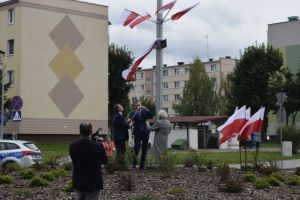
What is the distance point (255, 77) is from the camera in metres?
58.3

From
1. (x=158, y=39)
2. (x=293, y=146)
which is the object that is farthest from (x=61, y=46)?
(x=158, y=39)

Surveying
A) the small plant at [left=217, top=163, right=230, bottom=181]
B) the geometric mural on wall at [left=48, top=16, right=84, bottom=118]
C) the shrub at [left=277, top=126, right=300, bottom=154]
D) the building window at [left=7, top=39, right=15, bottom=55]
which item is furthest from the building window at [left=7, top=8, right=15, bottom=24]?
the small plant at [left=217, top=163, right=230, bottom=181]

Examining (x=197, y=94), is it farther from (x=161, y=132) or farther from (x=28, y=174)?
(x=28, y=174)

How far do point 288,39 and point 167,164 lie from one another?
62685 mm

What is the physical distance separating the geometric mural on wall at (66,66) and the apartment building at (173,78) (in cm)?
6571

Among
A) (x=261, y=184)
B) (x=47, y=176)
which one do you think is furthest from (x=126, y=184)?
(x=261, y=184)

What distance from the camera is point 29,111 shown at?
5175cm

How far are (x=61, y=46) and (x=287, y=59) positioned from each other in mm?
31595

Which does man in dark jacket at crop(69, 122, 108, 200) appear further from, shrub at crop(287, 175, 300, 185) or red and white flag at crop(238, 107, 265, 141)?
red and white flag at crop(238, 107, 265, 141)

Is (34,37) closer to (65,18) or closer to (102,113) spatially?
(65,18)

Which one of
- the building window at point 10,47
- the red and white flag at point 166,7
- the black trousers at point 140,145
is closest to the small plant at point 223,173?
the black trousers at point 140,145

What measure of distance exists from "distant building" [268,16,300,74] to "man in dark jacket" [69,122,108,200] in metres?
65.9

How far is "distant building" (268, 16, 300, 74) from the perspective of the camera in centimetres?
7275

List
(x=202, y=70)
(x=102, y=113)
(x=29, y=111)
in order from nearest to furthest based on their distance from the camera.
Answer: (x=29, y=111) < (x=102, y=113) < (x=202, y=70)
